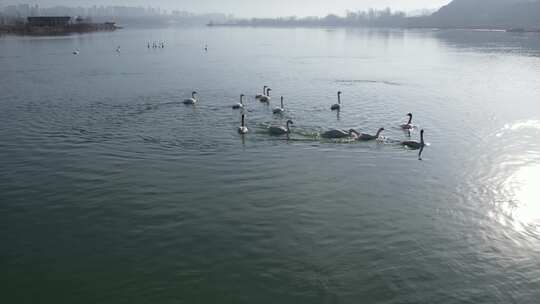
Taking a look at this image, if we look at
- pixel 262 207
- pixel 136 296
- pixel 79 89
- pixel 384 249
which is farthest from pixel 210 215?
pixel 79 89

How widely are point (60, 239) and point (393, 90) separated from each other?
1526 inches

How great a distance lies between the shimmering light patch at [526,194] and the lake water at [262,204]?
0.09m

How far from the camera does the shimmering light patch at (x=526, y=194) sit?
18.0 m

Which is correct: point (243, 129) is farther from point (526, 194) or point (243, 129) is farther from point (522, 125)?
point (522, 125)

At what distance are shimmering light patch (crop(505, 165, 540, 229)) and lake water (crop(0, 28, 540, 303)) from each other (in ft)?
0.29

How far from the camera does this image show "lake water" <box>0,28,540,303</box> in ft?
45.4

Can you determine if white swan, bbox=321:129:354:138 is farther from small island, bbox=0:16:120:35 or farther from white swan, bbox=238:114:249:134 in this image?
small island, bbox=0:16:120:35

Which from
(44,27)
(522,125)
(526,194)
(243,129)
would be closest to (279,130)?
(243,129)

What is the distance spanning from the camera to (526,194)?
789 inches

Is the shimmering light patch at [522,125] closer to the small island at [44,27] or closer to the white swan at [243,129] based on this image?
the white swan at [243,129]

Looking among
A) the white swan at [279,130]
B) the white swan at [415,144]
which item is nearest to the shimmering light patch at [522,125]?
the white swan at [415,144]

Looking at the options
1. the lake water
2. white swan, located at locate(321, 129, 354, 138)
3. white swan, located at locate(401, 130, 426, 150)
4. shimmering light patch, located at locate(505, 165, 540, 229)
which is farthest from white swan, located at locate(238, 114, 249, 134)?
shimmering light patch, located at locate(505, 165, 540, 229)

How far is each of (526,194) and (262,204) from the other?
1161cm

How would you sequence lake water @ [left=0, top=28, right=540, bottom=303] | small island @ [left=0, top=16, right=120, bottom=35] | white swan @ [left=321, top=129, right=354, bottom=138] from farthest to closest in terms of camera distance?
small island @ [left=0, top=16, right=120, bottom=35], white swan @ [left=321, top=129, right=354, bottom=138], lake water @ [left=0, top=28, right=540, bottom=303]
